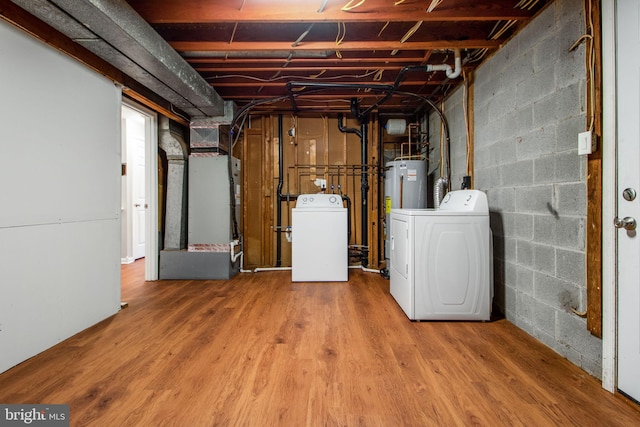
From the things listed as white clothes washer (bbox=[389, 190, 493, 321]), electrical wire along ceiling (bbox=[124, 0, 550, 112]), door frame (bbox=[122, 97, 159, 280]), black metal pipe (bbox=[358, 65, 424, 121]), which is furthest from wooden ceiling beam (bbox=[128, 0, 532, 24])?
door frame (bbox=[122, 97, 159, 280])

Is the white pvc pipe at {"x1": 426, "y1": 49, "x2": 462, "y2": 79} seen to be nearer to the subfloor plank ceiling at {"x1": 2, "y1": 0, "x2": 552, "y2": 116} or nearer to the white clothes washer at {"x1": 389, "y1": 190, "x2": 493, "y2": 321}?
the subfloor plank ceiling at {"x1": 2, "y1": 0, "x2": 552, "y2": 116}

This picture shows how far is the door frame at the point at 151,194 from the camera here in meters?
3.27

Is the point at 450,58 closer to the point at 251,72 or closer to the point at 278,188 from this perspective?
the point at 251,72

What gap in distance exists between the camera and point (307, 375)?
56.9 inches

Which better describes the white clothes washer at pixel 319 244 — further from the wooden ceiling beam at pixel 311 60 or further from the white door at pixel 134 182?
the white door at pixel 134 182

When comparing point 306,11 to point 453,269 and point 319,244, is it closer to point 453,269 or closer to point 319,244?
point 453,269

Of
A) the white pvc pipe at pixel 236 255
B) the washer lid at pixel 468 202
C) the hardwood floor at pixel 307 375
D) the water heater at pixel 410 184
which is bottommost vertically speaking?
the hardwood floor at pixel 307 375

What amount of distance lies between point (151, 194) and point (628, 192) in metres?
A: 3.97

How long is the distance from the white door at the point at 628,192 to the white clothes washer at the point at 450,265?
83 centimetres

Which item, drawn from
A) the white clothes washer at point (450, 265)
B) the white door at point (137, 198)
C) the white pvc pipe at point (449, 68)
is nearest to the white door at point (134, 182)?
the white door at point (137, 198)

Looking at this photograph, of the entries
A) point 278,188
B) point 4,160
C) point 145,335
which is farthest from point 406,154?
point 4,160

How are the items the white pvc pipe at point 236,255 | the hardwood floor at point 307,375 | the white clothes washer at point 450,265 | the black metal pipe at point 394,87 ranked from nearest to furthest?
the hardwood floor at point 307,375 < the white clothes washer at point 450,265 < the black metal pipe at point 394,87 < the white pvc pipe at point 236,255

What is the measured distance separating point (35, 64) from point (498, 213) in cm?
332

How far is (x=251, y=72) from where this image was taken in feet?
9.38
